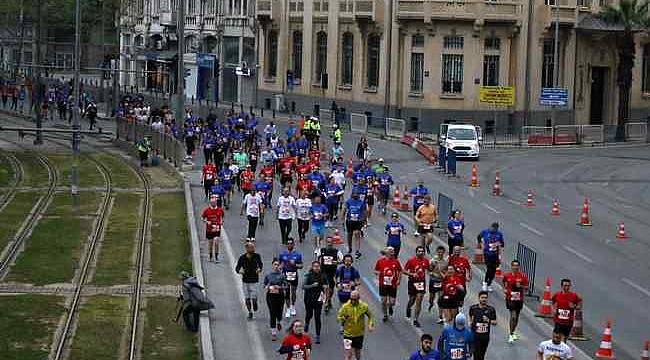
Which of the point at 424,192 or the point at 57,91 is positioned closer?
the point at 424,192

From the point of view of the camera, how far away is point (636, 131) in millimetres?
69188

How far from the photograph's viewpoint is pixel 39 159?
181ft

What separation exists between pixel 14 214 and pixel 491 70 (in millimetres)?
35586

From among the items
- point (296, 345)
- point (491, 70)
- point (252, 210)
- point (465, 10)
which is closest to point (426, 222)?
point (252, 210)

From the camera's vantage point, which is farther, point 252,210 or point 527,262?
point 252,210

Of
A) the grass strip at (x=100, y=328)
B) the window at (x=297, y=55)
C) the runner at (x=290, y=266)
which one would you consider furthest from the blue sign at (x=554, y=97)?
the runner at (x=290, y=266)

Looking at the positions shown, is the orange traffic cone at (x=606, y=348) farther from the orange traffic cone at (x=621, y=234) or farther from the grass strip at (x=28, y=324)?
the orange traffic cone at (x=621, y=234)

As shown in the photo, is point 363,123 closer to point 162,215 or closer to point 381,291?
point 162,215

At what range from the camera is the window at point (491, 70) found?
68812 millimetres

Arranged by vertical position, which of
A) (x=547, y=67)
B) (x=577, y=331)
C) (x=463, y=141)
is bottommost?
(x=577, y=331)

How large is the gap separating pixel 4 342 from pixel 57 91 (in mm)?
60542

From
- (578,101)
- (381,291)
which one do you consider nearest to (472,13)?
(578,101)

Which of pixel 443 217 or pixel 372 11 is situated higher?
pixel 372 11

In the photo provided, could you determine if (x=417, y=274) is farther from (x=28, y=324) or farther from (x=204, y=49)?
(x=204, y=49)
